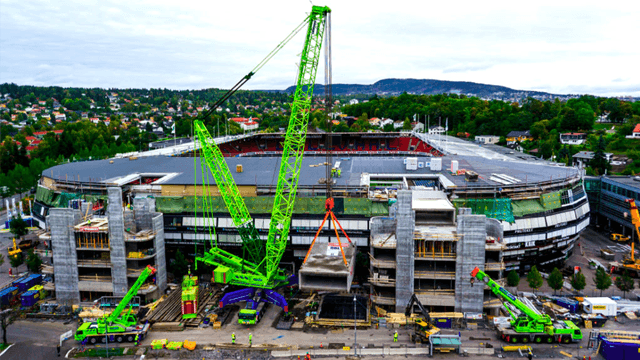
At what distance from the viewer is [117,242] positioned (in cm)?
5119

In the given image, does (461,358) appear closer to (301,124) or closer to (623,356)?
(623,356)

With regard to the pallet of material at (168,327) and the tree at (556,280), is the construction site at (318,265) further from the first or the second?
the tree at (556,280)

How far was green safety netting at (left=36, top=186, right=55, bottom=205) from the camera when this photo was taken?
232 feet

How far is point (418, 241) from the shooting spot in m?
48.5

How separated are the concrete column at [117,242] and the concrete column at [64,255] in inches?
181

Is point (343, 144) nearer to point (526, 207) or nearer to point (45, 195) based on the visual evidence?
point (526, 207)

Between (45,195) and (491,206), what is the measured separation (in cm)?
7010

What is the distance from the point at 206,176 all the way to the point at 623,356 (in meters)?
55.0

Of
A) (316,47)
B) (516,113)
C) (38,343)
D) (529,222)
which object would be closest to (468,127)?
(516,113)

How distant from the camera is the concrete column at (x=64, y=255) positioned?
168 feet

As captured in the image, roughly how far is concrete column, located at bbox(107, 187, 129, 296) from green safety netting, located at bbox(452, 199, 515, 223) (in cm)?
4348

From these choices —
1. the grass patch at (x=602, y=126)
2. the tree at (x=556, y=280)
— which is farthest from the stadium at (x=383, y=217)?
the grass patch at (x=602, y=126)

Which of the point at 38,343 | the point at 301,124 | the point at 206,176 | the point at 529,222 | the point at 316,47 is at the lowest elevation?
the point at 38,343

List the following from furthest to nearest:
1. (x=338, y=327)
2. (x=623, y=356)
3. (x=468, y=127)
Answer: (x=468, y=127), (x=338, y=327), (x=623, y=356)
